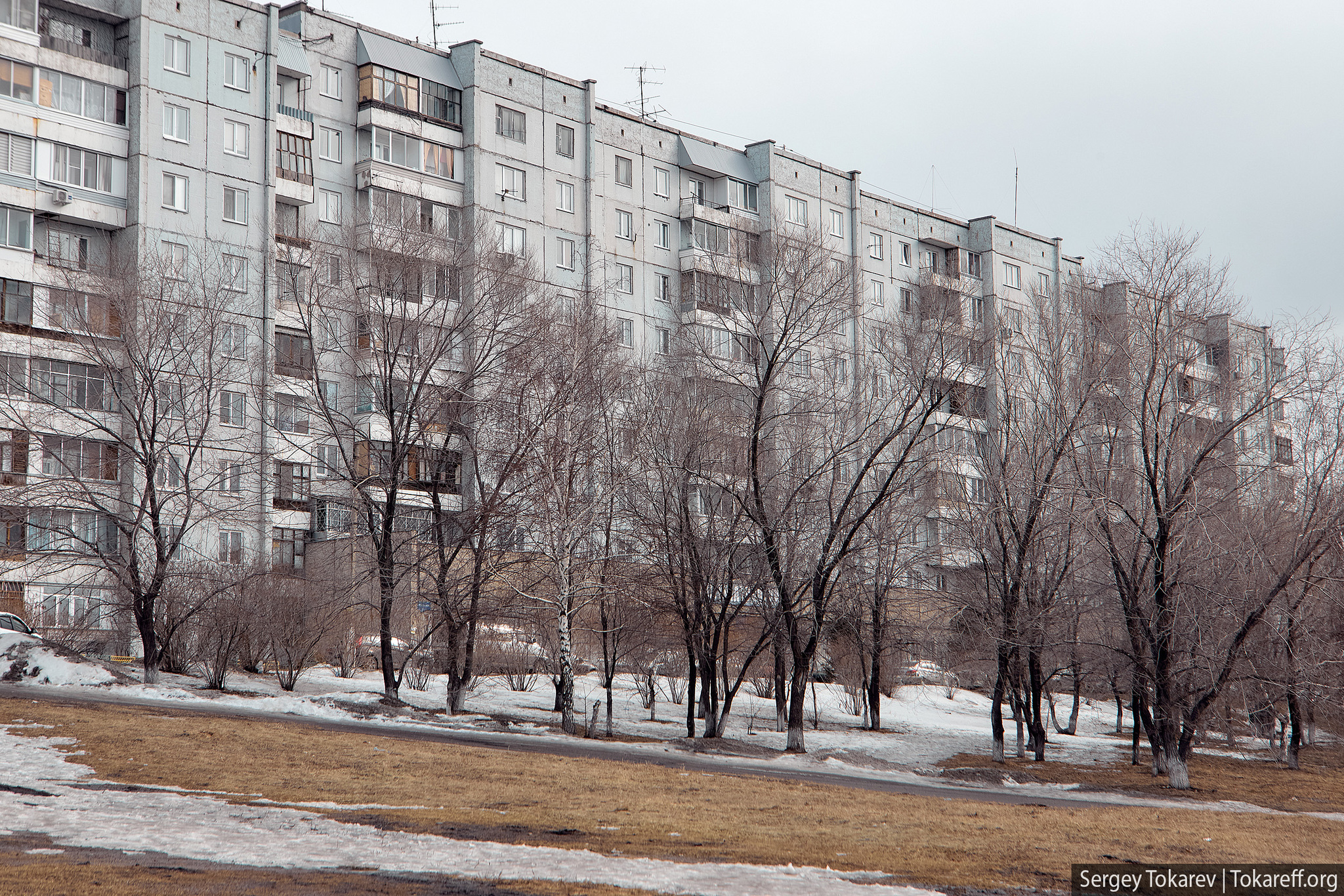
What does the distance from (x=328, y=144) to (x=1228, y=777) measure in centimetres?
4448

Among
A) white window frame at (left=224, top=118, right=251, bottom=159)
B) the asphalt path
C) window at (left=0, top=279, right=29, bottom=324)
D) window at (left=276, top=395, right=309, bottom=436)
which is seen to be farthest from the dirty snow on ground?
white window frame at (left=224, top=118, right=251, bottom=159)

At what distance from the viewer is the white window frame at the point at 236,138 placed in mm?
51812

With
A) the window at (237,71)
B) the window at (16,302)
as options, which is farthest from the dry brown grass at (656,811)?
the window at (237,71)

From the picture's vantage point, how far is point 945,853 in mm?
13062

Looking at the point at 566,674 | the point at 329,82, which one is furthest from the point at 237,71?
the point at 566,674

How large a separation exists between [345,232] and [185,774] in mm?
20076

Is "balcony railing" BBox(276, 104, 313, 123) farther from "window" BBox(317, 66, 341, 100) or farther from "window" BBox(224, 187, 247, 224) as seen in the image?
"window" BBox(224, 187, 247, 224)

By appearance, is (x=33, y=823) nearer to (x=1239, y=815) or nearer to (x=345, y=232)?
(x=1239, y=815)

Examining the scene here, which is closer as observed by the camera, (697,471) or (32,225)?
(697,471)

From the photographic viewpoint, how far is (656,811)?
52.5ft

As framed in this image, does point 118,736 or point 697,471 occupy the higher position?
point 697,471

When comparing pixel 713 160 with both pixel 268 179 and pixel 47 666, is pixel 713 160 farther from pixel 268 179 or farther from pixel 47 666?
pixel 47 666

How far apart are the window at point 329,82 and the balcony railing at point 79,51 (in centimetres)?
826

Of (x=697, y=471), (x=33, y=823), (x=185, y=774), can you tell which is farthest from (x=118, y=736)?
(x=697, y=471)
